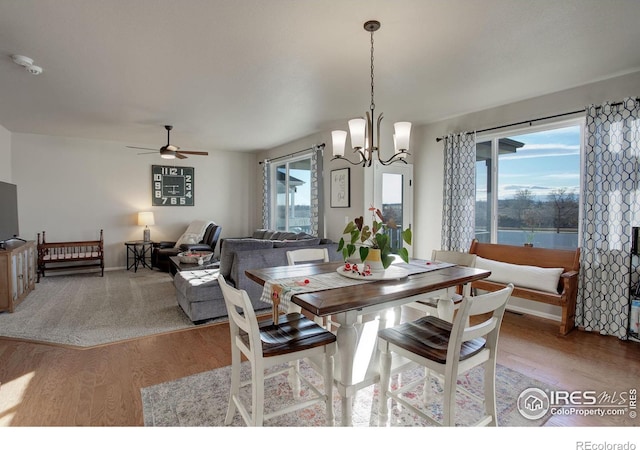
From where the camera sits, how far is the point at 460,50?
2.65 meters

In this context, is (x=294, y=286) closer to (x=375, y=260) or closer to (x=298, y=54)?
(x=375, y=260)

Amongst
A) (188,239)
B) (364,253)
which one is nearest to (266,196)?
(188,239)

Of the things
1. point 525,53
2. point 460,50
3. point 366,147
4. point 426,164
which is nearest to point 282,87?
point 366,147

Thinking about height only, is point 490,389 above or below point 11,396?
above

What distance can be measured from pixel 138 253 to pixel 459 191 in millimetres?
5904

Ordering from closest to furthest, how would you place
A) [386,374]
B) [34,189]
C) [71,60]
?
[386,374], [71,60], [34,189]

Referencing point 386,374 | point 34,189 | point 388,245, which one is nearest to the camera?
point 386,374

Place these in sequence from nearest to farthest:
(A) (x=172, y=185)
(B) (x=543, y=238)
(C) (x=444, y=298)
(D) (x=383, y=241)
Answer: (D) (x=383, y=241)
(C) (x=444, y=298)
(B) (x=543, y=238)
(A) (x=172, y=185)

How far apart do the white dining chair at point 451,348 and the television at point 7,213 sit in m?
4.84

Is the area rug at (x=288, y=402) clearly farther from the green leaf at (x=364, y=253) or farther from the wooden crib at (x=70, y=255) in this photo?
the wooden crib at (x=70, y=255)

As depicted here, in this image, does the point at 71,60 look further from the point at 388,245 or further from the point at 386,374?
the point at 386,374

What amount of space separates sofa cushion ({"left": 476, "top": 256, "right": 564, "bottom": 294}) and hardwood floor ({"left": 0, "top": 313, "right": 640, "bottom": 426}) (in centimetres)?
46

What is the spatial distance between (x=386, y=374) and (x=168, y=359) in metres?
1.83

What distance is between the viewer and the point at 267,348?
163 cm
